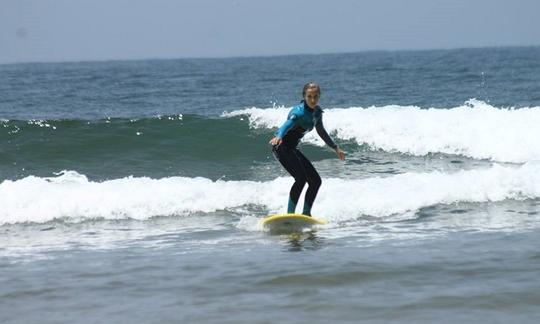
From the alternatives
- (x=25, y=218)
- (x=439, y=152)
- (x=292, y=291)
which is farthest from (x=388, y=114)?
(x=292, y=291)

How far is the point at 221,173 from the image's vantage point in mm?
16344

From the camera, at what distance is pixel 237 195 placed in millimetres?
12750

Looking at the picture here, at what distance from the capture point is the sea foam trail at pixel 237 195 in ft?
39.2

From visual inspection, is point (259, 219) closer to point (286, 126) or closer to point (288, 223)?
point (288, 223)

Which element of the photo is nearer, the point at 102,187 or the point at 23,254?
the point at 23,254

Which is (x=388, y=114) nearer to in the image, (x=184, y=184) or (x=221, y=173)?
(x=221, y=173)

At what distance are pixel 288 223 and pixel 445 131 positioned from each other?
933cm

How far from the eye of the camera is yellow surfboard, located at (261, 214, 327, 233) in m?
10.1

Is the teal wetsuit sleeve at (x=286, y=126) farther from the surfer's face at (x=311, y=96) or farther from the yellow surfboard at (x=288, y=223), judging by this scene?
the yellow surfboard at (x=288, y=223)

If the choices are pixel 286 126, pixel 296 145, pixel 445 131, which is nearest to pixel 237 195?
pixel 296 145

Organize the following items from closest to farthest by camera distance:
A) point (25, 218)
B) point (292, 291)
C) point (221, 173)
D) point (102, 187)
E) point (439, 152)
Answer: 1. point (292, 291)
2. point (25, 218)
3. point (102, 187)
4. point (221, 173)
5. point (439, 152)

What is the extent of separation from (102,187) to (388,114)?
9003mm

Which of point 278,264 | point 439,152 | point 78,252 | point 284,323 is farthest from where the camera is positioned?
point 439,152

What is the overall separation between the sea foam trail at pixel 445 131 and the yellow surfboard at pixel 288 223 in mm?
7951
